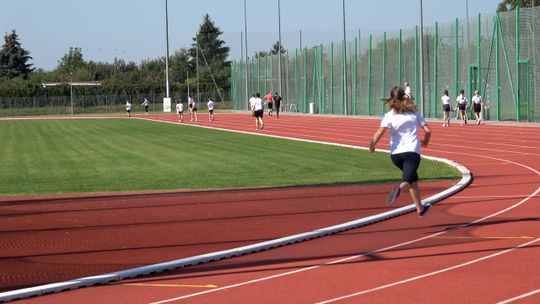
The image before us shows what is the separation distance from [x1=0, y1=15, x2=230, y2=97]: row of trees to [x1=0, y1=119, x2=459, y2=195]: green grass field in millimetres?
77689

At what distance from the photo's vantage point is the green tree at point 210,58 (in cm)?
11881

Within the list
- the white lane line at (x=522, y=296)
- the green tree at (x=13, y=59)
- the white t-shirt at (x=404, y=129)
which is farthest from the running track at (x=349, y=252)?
the green tree at (x=13, y=59)

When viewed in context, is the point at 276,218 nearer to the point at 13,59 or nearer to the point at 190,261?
the point at 190,261

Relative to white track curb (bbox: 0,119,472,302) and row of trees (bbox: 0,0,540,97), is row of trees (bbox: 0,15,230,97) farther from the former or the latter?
white track curb (bbox: 0,119,472,302)

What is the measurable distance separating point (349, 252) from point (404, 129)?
2.27m

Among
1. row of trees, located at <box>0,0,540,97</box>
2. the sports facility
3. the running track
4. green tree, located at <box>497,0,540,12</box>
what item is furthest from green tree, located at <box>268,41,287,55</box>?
the running track

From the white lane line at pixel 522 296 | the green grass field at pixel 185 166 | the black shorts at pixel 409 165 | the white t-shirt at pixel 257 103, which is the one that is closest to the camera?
the white lane line at pixel 522 296

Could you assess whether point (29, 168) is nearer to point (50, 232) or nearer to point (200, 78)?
point (50, 232)

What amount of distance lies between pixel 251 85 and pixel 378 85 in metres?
33.2

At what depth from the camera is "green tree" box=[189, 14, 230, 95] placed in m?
119

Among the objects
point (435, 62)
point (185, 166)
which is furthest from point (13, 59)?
point (185, 166)

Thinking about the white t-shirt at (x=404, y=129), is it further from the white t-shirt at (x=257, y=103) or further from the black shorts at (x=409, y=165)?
the white t-shirt at (x=257, y=103)

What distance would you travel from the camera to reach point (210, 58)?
14475 cm

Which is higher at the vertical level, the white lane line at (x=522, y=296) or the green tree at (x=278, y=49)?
the green tree at (x=278, y=49)
